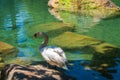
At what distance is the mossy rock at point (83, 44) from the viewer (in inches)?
585

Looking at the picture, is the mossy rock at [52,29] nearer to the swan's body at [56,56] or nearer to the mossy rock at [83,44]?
the mossy rock at [83,44]

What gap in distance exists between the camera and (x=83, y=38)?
16172 millimetres

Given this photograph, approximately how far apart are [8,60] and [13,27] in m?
8.84

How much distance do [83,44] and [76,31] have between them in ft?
15.9

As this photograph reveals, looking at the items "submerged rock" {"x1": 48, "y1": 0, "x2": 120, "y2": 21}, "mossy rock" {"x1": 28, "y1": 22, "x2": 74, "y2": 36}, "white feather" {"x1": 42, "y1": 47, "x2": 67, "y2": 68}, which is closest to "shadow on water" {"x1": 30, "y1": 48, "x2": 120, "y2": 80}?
"white feather" {"x1": 42, "y1": 47, "x2": 67, "y2": 68}

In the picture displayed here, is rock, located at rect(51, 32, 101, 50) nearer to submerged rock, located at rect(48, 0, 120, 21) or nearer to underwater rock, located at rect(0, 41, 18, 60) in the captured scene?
underwater rock, located at rect(0, 41, 18, 60)

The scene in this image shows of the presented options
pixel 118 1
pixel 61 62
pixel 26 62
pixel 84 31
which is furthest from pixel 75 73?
pixel 118 1

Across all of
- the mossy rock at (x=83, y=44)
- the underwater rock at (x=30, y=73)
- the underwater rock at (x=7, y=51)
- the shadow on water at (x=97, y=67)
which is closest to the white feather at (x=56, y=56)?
the underwater rock at (x=30, y=73)

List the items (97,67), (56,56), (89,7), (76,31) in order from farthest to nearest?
(89,7) → (76,31) → (97,67) → (56,56)

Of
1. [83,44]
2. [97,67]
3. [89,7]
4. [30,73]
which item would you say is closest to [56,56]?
Answer: [30,73]

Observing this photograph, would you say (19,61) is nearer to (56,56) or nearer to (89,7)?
(56,56)

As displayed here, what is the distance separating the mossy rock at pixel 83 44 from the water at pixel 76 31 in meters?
0.69

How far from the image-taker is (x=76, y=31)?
66.5 feet

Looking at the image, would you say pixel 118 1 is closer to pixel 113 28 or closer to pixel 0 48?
pixel 113 28
